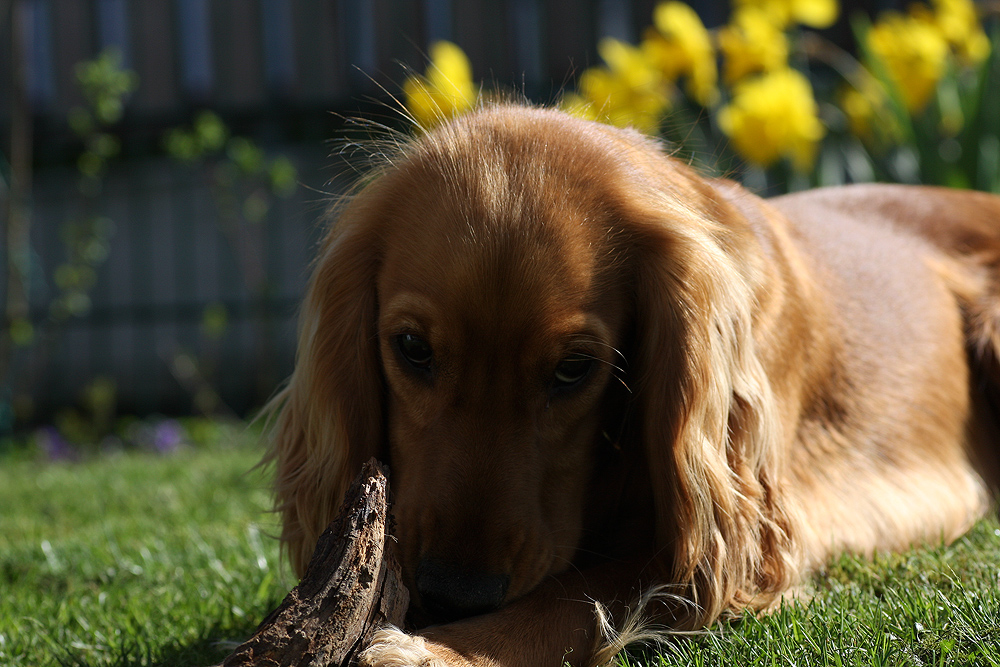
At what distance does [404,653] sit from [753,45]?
15.0ft

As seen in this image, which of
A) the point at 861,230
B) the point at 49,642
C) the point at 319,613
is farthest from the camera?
the point at 861,230

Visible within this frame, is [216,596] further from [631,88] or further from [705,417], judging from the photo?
[631,88]

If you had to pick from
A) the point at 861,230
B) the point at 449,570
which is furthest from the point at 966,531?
the point at 449,570

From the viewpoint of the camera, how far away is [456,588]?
73.0 inches

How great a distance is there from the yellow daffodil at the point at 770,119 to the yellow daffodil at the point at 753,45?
161mm

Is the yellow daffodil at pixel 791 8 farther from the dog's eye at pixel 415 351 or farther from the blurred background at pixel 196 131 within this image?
the dog's eye at pixel 415 351

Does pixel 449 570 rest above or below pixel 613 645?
above

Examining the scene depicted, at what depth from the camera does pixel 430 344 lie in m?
2.13

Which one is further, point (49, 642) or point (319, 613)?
point (49, 642)

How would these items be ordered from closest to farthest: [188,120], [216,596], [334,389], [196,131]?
[334,389] → [216,596] → [196,131] → [188,120]

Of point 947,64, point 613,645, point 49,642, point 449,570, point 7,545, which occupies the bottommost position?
point 7,545

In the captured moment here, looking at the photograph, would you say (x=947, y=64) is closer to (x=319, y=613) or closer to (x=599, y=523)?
(x=599, y=523)

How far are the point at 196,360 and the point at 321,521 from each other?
683 centimetres

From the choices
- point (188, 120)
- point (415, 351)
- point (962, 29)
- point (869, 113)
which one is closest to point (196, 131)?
point (188, 120)
